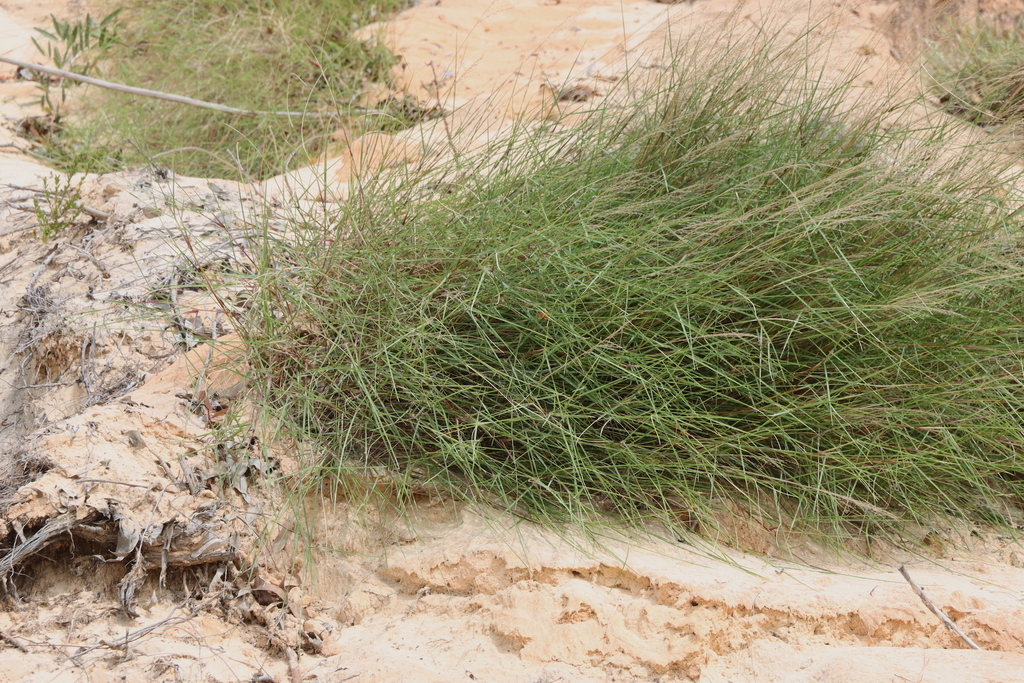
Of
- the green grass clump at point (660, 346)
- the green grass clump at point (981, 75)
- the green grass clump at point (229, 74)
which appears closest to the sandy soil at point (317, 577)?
the green grass clump at point (660, 346)

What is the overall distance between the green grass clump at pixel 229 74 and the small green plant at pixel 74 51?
0.08 m

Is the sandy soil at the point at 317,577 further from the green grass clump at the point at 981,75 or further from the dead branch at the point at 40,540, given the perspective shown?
the green grass clump at the point at 981,75

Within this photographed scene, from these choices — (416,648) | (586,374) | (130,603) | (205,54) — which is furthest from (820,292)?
(205,54)

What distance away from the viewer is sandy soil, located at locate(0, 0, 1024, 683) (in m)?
1.61

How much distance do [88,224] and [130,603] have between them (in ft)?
4.88

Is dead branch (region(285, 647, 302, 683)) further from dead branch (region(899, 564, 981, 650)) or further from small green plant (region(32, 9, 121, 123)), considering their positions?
small green plant (region(32, 9, 121, 123))

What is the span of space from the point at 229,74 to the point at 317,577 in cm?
304

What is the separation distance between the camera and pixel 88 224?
8.76 ft

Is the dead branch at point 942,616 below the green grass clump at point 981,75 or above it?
below

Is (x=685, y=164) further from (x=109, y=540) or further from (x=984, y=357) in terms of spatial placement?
(x=109, y=540)

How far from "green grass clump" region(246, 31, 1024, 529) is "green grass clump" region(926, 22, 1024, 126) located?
22.1 inches

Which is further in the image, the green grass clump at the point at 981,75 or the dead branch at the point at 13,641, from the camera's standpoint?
the green grass clump at the point at 981,75

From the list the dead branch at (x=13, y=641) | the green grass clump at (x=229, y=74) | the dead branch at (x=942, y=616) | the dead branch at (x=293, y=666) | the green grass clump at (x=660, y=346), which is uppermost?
the green grass clump at (x=229, y=74)

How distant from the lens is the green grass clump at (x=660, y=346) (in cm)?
198
